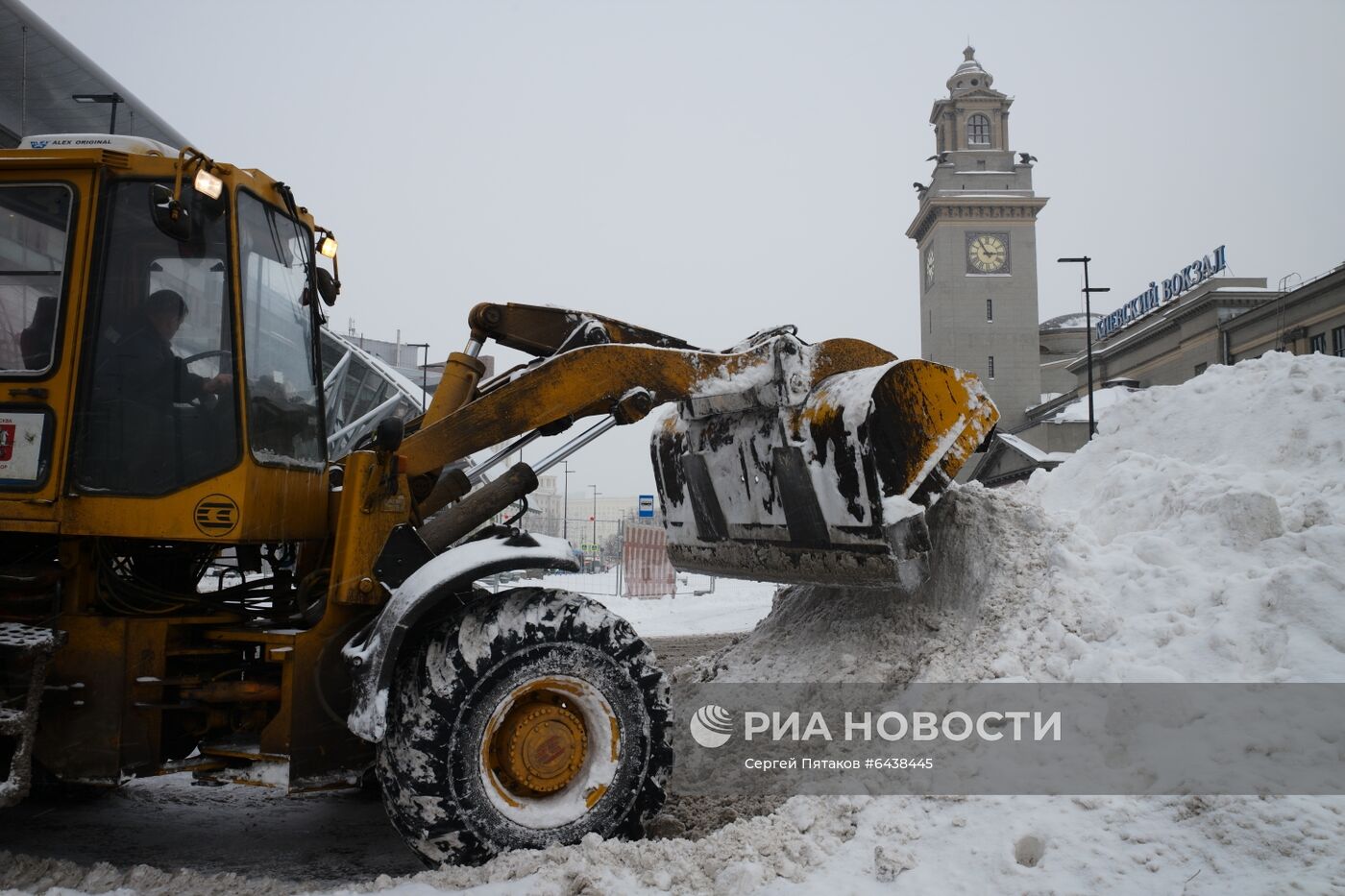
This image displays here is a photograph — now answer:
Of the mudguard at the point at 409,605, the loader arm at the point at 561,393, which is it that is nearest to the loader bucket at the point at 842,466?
the loader arm at the point at 561,393

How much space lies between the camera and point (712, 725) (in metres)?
5.25

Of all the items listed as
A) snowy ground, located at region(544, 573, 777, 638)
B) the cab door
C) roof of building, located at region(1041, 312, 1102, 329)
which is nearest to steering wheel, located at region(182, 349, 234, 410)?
the cab door

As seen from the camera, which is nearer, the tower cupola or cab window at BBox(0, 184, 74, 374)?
cab window at BBox(0, 184, 74, 374)

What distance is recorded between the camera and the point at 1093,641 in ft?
15.3

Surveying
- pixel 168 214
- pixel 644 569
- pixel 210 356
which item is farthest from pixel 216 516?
pixel 644 569

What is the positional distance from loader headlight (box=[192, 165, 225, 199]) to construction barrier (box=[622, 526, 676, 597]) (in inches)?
621

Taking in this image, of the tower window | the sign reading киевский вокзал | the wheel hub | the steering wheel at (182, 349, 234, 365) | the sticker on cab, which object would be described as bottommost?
the wheel hub

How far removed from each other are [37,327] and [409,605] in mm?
1888

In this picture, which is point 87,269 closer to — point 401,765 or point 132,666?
point 132,666

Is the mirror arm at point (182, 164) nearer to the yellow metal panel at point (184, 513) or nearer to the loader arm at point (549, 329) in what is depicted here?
the yellow metal panel at point (184, 513)

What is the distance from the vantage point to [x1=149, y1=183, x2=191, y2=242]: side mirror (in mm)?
3543

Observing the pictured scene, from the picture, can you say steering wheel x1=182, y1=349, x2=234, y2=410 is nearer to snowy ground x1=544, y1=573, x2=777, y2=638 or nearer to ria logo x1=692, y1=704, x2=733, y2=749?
ria logo x1=692, y1=704, x2=733, y2=749

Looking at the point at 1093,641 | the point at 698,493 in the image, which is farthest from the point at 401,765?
the point at 1093,641

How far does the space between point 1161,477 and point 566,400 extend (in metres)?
4.17
